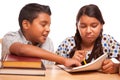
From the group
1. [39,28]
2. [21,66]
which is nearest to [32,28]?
[39,28]

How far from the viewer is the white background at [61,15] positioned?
227 centimetres

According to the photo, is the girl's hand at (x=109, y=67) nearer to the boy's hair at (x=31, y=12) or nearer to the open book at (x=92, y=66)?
the open book at (x=92, y=66)

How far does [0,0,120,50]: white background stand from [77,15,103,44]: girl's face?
77 centimetres

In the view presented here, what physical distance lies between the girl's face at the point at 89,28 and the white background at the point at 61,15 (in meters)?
0.77

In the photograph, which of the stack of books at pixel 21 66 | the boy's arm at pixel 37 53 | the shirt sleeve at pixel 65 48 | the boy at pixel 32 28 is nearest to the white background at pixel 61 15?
the shirt sleeve at pixel 65 48

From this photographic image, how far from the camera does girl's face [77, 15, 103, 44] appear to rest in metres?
1.50

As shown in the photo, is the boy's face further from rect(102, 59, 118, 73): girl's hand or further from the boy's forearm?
rect(102, 59, 118, 73): girl's hand

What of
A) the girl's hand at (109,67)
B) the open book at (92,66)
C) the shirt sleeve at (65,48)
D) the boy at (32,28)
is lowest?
the shirt sleeve at (65,48)

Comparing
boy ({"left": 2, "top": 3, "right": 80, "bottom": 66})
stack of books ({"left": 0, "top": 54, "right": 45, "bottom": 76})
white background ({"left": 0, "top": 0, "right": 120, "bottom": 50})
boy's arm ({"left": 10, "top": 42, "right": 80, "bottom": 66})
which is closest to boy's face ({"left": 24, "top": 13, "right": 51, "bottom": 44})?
boy ({"left": 2, "top": 3, "right": 80, "bottom": 66})

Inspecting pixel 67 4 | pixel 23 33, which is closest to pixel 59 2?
pixel 67 4

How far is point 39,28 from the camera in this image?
128 cm

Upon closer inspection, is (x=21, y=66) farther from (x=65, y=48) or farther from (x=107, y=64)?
(x=65, y=48)

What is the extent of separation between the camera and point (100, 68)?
1077 millimetres

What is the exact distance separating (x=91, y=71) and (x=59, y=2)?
1378 millimetres
